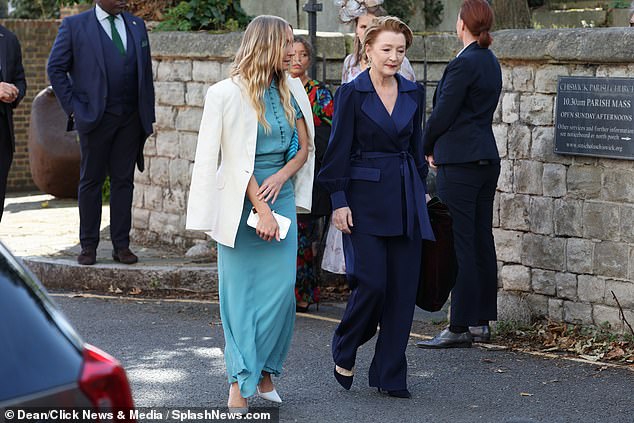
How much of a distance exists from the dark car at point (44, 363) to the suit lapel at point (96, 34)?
21.2 feet

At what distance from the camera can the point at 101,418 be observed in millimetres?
2832

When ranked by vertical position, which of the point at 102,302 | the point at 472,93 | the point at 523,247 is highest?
the point at 472,93

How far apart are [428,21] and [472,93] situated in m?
12.4

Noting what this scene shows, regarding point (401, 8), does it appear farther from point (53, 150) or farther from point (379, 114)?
point (379, 114)

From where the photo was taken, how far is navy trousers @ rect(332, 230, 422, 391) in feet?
20.2

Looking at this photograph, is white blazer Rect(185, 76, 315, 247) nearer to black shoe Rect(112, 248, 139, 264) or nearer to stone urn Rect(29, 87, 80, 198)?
black shoe Rect(112, 248, 139, 264)

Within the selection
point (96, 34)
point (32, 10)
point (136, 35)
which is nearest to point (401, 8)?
point (32, 10)

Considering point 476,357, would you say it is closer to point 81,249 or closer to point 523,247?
point 523,247

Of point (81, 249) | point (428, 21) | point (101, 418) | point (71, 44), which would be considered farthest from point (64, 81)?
point (428, 21)

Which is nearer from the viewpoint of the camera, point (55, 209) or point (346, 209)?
point (346, 209)

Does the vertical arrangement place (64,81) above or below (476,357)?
above

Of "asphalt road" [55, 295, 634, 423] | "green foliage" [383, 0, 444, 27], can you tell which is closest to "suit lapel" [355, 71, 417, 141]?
"asphalt road" [55, 295, 634, 423]

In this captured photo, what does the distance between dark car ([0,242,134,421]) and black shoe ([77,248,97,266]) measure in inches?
260

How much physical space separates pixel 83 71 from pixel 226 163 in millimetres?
3855
